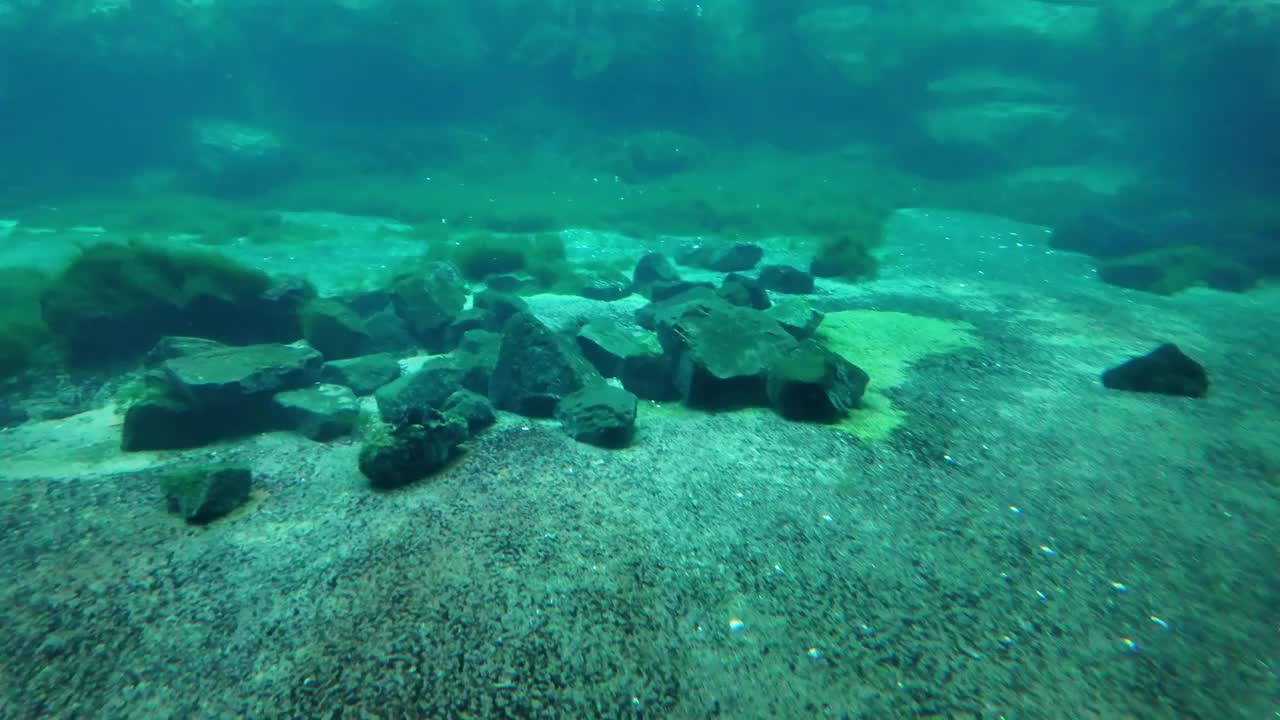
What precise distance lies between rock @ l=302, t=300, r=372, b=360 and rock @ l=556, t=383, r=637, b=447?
3893mm

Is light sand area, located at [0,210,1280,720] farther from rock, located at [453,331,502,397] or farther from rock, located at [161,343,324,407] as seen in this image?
rock, located at [453,331,502,397]

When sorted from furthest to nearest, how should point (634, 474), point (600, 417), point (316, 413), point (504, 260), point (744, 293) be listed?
point (504, 260) < point (744, 293) < point (316, 413) < point (600, 417) < point (634, 474)

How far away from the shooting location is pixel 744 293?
31.5 ft

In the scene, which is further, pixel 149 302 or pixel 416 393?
pixel 149 302

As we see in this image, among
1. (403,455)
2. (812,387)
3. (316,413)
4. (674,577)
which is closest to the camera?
(674,577)

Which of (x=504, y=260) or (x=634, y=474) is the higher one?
(x=504, y=260)

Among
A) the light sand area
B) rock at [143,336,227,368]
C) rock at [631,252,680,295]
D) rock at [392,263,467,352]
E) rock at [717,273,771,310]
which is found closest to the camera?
the light sand area

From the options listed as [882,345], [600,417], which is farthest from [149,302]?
[882,345]

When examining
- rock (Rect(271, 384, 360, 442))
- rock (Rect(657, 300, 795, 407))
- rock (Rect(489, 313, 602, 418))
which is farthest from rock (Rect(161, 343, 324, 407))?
rock (Rect(657, 300, 795, 407))

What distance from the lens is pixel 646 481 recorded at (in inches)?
177

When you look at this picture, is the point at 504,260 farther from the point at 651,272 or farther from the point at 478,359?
the point at 478,359

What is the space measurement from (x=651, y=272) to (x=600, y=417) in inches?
269

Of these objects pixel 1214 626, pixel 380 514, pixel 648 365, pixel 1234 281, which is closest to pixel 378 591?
pixel 380 514

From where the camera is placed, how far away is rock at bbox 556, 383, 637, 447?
5105 millimetres
